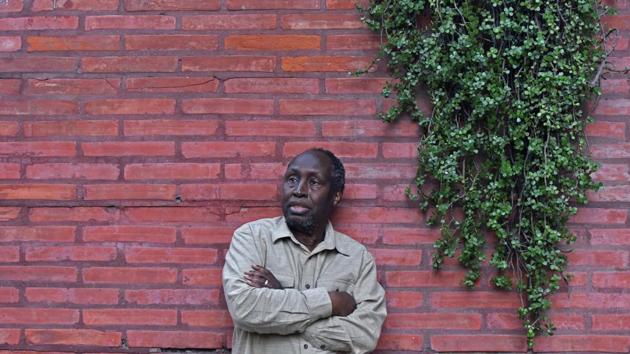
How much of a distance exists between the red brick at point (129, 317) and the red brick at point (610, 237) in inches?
79.3

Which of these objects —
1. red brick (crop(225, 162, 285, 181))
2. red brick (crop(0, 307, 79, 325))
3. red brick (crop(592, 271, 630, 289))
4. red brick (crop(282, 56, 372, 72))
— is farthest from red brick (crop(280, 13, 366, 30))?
red brick (crop(0, 307, 79, 325))

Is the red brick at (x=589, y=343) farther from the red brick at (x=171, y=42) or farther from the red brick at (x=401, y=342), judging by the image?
the red brick at (x=171, y=42)

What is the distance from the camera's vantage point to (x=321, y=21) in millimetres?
3830

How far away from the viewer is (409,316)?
3.76 m

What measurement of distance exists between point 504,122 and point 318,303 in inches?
47.1

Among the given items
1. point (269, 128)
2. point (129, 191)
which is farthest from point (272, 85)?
point (129, 191)

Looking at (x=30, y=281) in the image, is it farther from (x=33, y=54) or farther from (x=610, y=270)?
(x=610, y=270)

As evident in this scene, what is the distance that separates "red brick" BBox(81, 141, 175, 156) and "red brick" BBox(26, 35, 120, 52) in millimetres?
468

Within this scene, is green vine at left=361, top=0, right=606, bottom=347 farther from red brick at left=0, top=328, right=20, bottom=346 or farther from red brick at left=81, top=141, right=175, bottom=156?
red brick at left=0, top=328, right=20, bottom=346

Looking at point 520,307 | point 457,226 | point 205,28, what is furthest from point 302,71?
point 520,307

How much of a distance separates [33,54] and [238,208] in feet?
4.13

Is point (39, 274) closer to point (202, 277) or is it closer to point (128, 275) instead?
point (128, 275)

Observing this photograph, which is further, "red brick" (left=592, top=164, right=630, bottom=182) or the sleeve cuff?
"red brick" (left=592, top=164, right=630, bottom=182)

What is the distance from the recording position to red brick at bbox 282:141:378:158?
3799 millimetres
